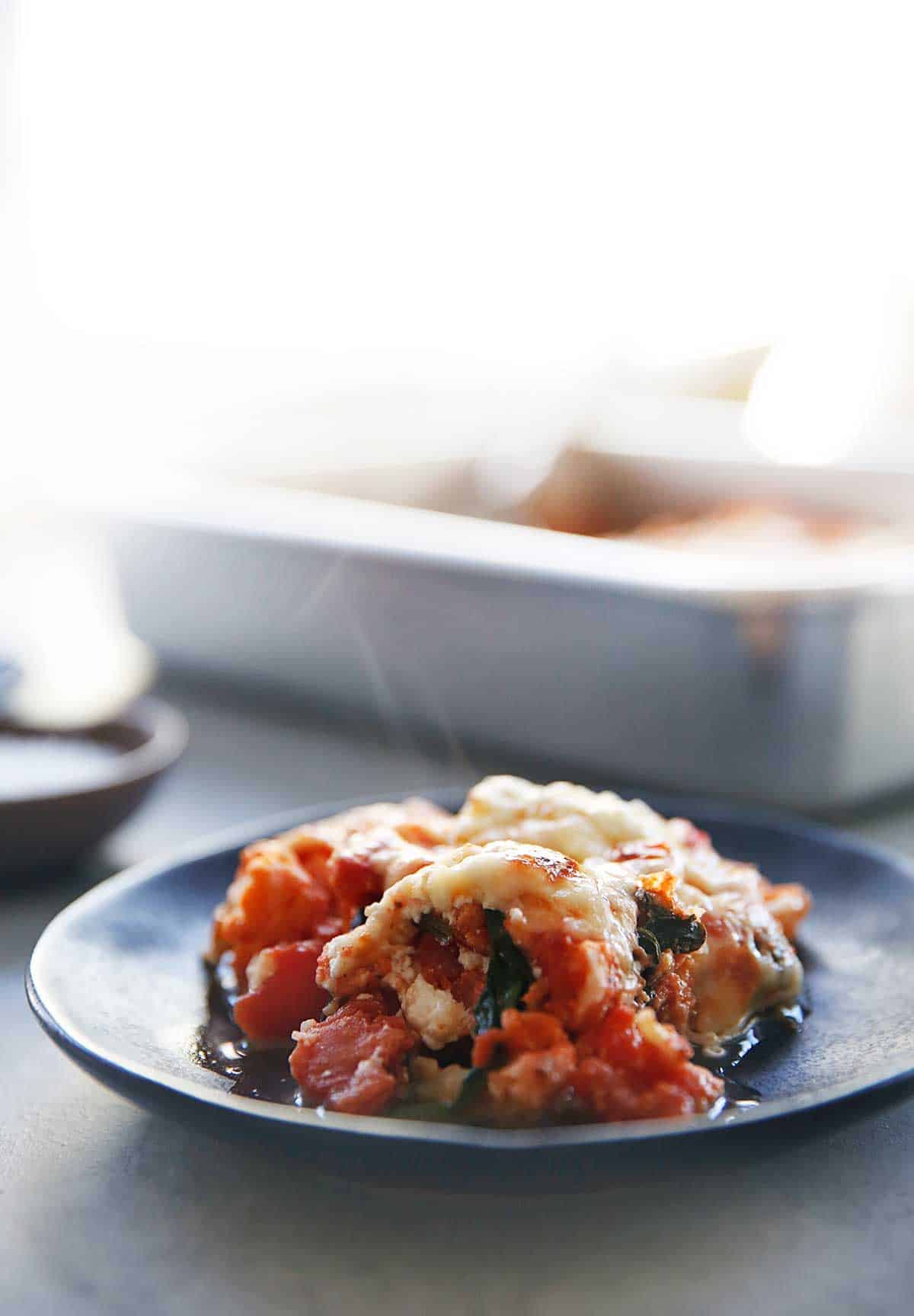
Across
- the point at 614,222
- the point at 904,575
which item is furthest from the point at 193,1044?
the point at 614,222

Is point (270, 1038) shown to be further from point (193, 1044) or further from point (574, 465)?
point (574, 465)

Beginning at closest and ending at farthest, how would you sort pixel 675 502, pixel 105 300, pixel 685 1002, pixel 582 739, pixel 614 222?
pixel 685 1002, pixel 582 739, pixel 675 502, pixel 105 300, pixel 614 222

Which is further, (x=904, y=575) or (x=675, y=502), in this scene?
(x=675, y=502)

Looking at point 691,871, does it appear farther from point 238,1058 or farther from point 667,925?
point 238,1058

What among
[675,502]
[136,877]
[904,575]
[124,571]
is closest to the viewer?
[136,877]

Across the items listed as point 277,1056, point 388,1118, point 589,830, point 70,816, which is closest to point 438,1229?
point 388,1118

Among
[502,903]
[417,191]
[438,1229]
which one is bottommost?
[438,1229]
